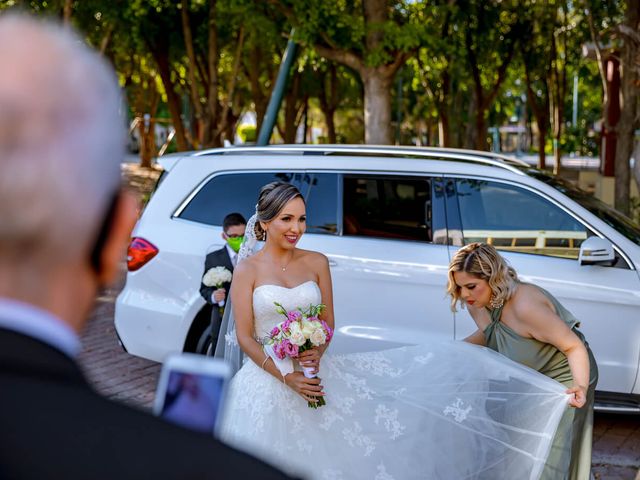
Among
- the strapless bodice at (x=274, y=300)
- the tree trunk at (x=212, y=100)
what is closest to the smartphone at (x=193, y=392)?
the strapless bodice at (x=274, y=300)

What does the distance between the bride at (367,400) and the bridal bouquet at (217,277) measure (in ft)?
3.75

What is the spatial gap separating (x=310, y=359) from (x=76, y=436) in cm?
375

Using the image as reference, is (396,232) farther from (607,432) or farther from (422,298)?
(607,432)

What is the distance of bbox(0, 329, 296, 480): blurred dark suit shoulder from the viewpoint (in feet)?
2.78

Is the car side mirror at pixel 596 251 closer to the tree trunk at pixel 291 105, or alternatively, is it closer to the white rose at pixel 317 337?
the white rose at pixel 317 337

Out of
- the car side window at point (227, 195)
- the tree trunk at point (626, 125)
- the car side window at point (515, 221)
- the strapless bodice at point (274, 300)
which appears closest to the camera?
the strapless bodice at point (274, 300)

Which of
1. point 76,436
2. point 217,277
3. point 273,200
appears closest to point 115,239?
point 76,436

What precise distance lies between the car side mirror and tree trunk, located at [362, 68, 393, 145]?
688cm

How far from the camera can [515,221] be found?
21.3 ft

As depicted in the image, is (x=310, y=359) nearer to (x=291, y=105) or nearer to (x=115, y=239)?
(x=115, y=239)

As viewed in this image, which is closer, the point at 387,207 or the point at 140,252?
the point at 387,207

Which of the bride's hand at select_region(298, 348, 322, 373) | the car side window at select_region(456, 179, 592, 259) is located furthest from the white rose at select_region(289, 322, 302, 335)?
the car side window at select_region(456, 179, 592, 259)

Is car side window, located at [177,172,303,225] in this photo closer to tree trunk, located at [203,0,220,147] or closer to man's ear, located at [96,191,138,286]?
man's ear, located at [96,191,138,286]

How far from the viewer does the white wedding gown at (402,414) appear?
14.4 feet
